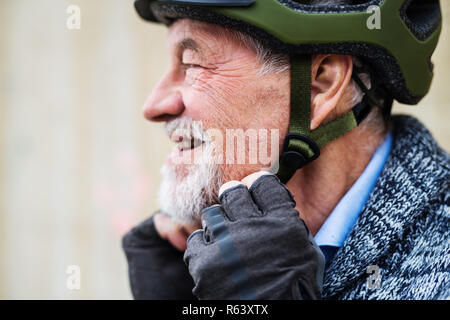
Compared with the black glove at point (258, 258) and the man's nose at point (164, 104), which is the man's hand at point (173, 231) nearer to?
the man's nose at point (164, 104)

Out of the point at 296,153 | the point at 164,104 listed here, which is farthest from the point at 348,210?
the point at 164,104

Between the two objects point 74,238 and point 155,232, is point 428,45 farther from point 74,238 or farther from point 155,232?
point 74,238

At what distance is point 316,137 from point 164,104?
592 millimetres

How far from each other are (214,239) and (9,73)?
3.02 meters

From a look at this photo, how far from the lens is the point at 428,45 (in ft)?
5.85

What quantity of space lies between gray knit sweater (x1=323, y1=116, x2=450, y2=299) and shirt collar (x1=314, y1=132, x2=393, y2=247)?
0.09 metres

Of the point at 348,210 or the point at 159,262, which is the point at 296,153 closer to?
the point at 348,210

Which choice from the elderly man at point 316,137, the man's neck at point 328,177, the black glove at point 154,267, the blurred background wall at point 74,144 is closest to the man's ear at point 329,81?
the elderly man at point 316,137

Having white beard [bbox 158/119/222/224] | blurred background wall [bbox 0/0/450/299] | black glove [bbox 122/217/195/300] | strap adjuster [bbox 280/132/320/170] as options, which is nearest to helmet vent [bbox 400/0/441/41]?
strap adjuster [bbox 280/132/320/170]

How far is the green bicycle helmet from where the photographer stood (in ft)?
5.19

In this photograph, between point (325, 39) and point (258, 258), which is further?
point (325, 39)

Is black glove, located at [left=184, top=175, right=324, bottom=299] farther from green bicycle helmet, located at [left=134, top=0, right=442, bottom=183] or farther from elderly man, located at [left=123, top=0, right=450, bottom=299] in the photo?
green bicycle helmet, located at [left=134, top=0, right=442, bottom=183]

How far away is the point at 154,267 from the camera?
89.1 inches
